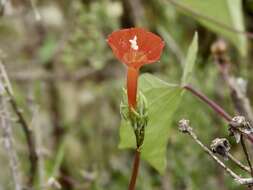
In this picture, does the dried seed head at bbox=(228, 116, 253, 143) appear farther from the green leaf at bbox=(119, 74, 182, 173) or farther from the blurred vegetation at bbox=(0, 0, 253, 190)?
the blurred vegetation at bbox=(0, 0, 253, 190)

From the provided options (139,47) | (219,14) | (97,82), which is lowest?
(97,82)

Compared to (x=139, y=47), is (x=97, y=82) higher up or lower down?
lower down

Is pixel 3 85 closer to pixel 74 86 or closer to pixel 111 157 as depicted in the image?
pixel 111 157

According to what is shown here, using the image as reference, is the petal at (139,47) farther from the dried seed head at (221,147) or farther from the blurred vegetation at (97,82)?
the blurred vegetation at (97,82)

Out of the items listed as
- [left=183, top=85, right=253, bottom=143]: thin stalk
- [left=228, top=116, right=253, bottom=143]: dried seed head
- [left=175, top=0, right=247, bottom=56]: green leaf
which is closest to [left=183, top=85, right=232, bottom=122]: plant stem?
[left=183, top=85, right=253, bottom=143]: thin stalk

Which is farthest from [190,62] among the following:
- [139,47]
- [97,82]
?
[97,82]

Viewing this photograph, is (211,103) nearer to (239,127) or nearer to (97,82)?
(239,127)

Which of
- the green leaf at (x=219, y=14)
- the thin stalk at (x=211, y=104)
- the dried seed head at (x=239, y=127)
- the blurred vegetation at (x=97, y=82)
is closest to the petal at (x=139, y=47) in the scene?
the dried seed head at (x=239, y=127)

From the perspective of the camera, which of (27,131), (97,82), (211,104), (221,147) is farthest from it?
(97,82)
